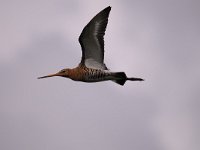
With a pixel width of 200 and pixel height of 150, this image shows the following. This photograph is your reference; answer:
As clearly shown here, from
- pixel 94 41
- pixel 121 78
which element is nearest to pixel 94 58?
pixel 94 41

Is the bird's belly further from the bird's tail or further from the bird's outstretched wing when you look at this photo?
the bird's outstretched wing

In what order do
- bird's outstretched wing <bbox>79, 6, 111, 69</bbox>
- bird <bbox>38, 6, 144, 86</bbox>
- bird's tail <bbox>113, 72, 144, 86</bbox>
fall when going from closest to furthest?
bird's tail <bbox>113, 72, 144, 86</bbox>, bird <bbox>38, 6, 144, 86</bbox>, bird's outstretched wing <bbox>79, 6, 111, 69</bbox>

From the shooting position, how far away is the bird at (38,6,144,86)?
173ft

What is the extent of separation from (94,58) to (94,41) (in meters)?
0.99

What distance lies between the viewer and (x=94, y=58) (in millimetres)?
54250

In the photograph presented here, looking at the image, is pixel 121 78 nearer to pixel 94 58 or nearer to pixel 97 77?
pixel 97 77

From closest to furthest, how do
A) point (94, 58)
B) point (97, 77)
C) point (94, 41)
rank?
point (97, 77) → point (94, 41) → point (94, 58)

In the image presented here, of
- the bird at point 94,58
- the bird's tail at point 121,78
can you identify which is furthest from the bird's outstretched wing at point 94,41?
the bird's tail at point 121,78

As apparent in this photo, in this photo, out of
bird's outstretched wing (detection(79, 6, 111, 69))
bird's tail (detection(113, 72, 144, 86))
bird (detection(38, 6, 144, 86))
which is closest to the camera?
bird's tail (detection(113, 72, 144, 86))

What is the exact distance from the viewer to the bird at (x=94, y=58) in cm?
5284

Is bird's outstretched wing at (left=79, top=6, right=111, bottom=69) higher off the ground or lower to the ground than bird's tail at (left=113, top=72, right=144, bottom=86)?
higher

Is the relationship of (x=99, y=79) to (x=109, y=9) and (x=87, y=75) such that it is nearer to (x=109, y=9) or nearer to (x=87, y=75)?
(x=87, y=75)

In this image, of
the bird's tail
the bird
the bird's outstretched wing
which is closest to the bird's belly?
the bird

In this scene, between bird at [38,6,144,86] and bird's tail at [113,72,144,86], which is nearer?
bird's tail at [113,72,144,86]
